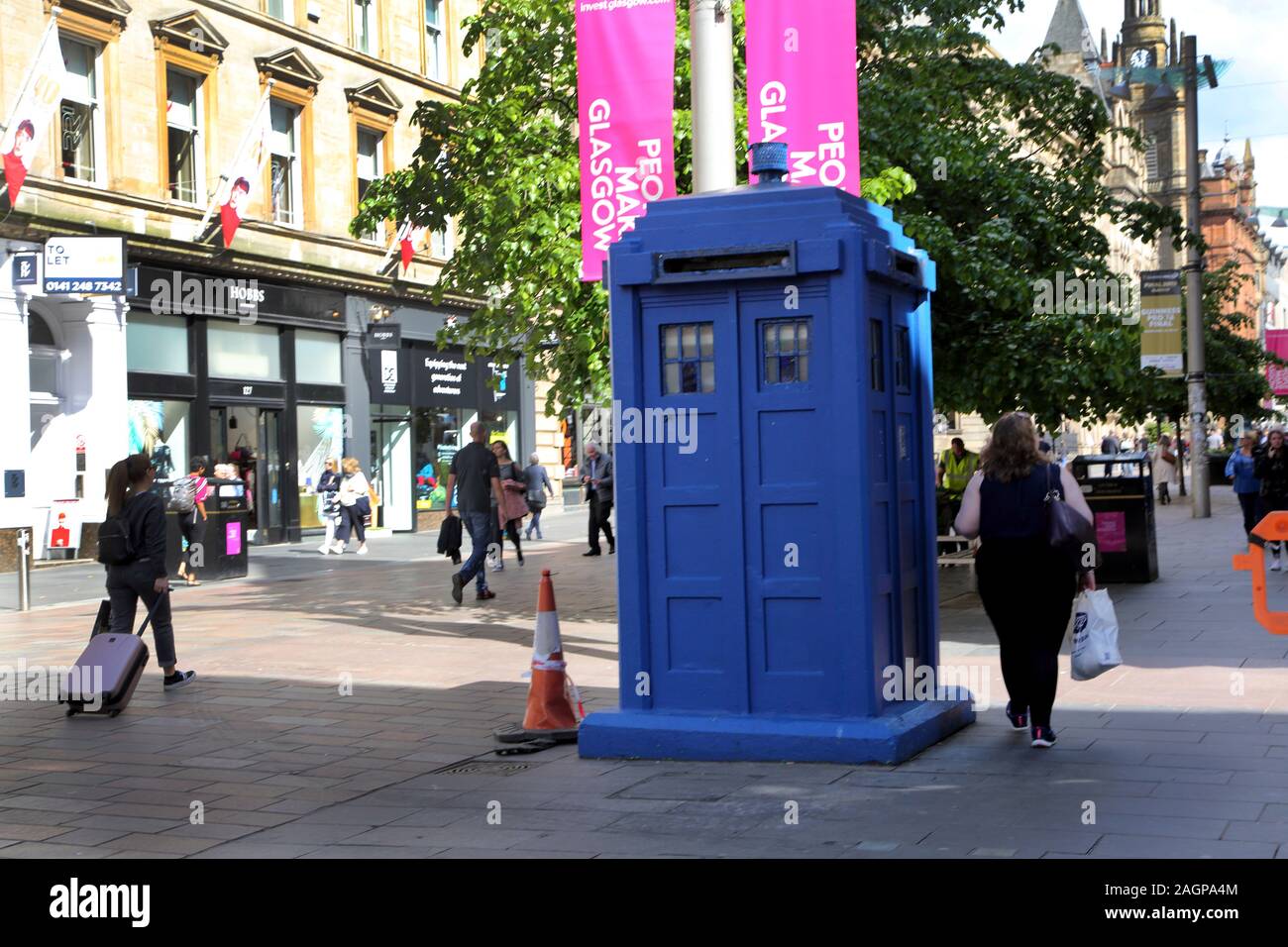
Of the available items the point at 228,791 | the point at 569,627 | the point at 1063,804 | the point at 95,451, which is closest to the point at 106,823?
the point at 228,791

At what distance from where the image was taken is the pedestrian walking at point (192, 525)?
67.2 ft

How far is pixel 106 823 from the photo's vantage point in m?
6.66

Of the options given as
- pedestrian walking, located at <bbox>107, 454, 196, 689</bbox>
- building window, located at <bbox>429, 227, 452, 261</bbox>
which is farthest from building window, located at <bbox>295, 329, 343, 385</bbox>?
pedestrian walking, located at <bbox>107, 454, 196, 689</bbox>

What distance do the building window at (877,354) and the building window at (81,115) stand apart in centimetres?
1937

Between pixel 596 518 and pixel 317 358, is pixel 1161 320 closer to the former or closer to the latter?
pixel 596 518

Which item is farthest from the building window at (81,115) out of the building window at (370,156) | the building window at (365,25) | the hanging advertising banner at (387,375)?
the hanging advertising banner at (387,375)

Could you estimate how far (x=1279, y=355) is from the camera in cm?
5247

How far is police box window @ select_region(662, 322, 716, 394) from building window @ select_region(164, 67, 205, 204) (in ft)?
67.6

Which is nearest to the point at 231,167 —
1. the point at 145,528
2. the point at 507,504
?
the point at 507,504

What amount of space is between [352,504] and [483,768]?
19.2m

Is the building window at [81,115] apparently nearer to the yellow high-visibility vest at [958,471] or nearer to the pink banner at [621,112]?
the yellow high-visibility vest at [958,471]

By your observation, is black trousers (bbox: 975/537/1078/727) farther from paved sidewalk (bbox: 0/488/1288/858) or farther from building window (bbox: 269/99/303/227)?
building window (bbox: 269/99/303/227)

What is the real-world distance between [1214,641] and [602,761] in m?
5.88

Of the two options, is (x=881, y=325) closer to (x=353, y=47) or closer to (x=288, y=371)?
(x=288, y=371)
